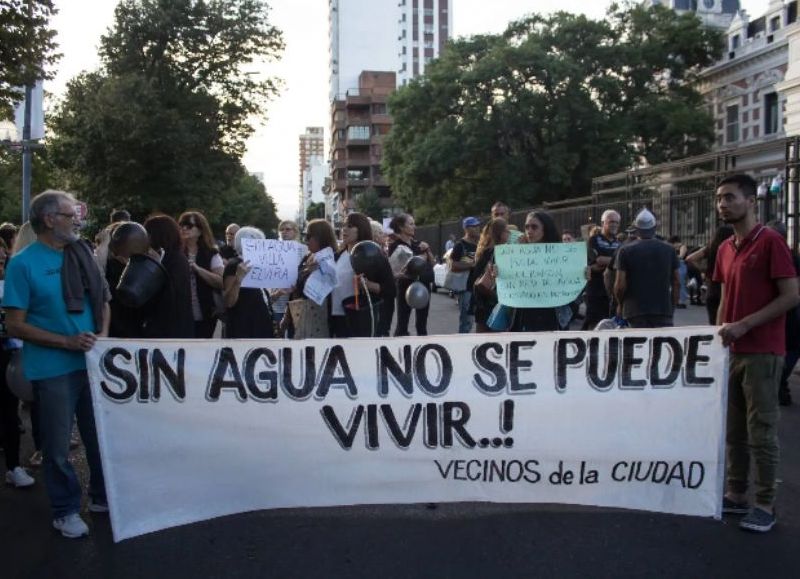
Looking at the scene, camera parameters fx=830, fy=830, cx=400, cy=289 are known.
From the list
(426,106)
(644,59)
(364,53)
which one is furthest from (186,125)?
Answer: (364,53)

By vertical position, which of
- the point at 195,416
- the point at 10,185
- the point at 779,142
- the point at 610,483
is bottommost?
the point at 610,483

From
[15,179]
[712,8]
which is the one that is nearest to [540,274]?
[15,179]

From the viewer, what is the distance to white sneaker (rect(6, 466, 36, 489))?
570cm

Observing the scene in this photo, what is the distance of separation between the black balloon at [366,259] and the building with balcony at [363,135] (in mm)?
97829

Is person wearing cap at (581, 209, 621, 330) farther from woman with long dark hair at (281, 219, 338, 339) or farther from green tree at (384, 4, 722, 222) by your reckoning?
green tree at (384, 4, 722, 222)

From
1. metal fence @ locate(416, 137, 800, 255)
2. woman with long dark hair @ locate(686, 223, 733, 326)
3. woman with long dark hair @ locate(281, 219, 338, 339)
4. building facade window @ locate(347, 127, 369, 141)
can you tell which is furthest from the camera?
building facade window @ locate(347, 127, 369, 141)

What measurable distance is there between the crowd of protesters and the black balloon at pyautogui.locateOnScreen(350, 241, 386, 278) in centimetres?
1

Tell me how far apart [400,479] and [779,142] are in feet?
36.5

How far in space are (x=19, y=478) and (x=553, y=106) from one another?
129ft

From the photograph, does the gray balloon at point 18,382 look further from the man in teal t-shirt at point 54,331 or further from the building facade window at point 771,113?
the building facade window at point 771,113

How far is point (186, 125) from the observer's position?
3856 centimetres

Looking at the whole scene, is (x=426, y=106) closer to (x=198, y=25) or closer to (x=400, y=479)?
(x=198, y=25)

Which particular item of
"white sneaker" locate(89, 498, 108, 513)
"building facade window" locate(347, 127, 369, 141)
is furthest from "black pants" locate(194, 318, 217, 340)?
"building facade window" locate(347, 127, 369, 141)

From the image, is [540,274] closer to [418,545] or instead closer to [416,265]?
[416,265]
